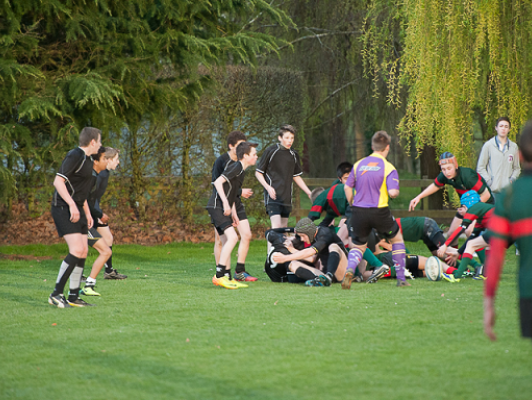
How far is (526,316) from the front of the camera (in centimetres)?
334

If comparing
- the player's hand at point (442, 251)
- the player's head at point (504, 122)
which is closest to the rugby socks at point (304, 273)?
the player's hand at point (442, 251)

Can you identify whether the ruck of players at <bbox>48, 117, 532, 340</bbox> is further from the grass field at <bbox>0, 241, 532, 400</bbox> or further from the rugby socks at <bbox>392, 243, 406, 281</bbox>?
the grass field at <bbox>0, 241, 532, 400</bbox>

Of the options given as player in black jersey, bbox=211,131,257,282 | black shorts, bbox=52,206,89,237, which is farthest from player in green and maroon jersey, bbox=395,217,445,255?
black shorts, bbox=52,206,89,237

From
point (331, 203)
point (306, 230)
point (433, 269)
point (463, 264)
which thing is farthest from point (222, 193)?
point (463, 264)

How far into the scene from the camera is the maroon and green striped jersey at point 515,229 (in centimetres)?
329

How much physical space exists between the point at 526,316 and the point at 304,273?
A: 5.46m

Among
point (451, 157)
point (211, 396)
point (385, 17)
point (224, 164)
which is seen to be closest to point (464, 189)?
point (451, 157)

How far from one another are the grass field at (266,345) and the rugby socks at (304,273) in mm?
286

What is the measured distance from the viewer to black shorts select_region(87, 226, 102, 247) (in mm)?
8469

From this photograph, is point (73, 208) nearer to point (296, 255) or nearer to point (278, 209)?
point (296, 255)

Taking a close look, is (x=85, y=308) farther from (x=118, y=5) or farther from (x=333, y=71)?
(x=333, y=71)

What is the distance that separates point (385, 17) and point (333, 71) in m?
2.64

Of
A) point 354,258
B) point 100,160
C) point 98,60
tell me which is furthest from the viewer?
point 98,60

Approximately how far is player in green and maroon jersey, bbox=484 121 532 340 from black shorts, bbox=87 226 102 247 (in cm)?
601
